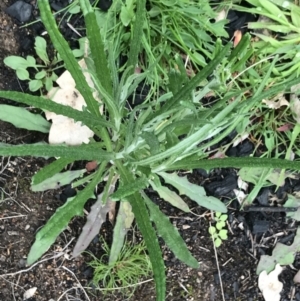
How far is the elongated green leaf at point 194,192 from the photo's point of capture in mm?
1699

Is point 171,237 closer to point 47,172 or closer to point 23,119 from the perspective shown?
point 47,172

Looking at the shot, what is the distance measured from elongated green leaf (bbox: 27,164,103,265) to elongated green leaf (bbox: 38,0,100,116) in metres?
0.19

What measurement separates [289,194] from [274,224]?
0.35 ft

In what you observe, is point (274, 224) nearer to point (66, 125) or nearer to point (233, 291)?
point (233, 291)

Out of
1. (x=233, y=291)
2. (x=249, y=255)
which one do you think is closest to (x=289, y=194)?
(x=249, y=255)

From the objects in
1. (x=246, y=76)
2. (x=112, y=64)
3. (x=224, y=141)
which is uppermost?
(x=112, y=64)

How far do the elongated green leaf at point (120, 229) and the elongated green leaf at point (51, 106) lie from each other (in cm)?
40

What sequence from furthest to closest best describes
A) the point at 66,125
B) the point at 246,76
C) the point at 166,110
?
the point at 246,76 < the point at 66,125 < the point at 166,110

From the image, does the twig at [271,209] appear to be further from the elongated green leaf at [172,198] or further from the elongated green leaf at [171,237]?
the elongated green leaf at [171,237]

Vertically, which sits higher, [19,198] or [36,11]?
[36,11]

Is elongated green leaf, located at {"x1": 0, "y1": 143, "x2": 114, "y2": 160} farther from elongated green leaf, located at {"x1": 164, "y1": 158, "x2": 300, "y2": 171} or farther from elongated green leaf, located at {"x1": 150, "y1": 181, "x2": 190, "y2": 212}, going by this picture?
elongated green leaf, located at {"x1": 150, "y1": 181, "x2": 190, "y2": 212}

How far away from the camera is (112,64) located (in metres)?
1.33

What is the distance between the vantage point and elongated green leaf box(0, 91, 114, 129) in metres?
1.18

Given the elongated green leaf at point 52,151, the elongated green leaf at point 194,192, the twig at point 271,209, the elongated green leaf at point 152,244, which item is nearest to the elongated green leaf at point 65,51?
the elongated green leaf at point 52,151
